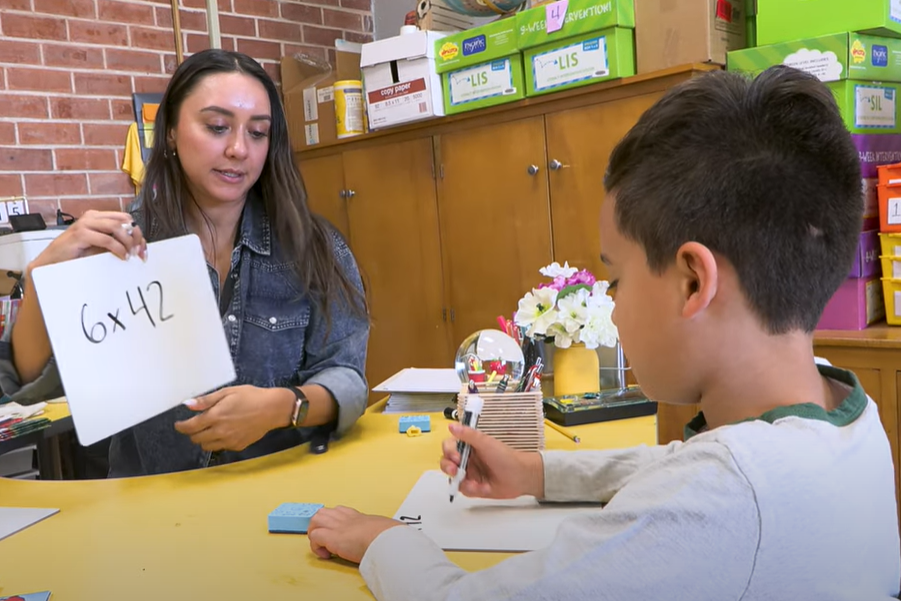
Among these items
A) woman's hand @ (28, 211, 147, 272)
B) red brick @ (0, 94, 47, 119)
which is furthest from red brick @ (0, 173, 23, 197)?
woman's hand @ (28, 211, 147, 272)

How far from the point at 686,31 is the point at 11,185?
7.64 ft

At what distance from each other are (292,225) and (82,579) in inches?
30.9

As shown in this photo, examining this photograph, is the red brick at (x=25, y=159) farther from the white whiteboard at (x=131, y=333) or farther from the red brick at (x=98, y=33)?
the white whiteboard at (x=131, y=333)

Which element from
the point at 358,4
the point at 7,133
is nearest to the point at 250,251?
the point at 7,133

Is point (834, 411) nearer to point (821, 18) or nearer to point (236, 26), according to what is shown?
point (821, 18)

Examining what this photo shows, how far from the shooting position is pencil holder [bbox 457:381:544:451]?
3.61 ft

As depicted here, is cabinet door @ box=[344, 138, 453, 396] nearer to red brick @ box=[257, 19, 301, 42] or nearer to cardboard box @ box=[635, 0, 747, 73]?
red brick @ box=[257, 19, 301, 42]

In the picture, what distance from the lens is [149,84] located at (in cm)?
316

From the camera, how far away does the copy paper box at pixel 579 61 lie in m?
2.40

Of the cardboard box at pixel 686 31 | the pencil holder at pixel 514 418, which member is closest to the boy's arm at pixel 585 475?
the pencil holder at pixel 514 418

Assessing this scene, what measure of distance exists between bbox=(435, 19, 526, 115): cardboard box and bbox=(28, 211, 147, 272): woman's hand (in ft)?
5.81

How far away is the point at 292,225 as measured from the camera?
149 centimetres

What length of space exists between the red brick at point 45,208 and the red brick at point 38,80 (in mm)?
406

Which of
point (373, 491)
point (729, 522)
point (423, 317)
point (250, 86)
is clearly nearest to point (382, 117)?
point (423, 317)
